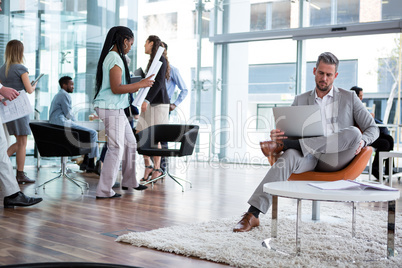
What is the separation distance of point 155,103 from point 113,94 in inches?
52.5

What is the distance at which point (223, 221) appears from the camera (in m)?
3.20

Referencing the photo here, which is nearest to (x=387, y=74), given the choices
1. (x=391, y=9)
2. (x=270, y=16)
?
(x=391, y=9)

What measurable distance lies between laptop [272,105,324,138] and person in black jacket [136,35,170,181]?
2466 millimetres

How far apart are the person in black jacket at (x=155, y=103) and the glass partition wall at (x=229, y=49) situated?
2676mm

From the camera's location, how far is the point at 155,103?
5512 mm

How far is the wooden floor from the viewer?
7.66 ft

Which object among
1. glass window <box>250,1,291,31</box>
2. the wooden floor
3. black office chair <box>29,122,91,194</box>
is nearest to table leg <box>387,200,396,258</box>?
the wooden floor

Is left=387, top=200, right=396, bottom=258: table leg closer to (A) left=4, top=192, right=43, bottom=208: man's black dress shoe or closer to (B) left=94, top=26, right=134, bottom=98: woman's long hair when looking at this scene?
(A) left=4, top=192, right=43, bottom=208: man's black dress shoe

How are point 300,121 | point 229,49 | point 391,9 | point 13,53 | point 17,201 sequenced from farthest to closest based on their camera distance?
point 229,49
point 391,9
point 13,53
point 17,201
point 300,121

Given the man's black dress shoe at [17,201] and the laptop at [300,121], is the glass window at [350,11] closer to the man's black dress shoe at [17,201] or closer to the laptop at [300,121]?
the laptop at [300,121]

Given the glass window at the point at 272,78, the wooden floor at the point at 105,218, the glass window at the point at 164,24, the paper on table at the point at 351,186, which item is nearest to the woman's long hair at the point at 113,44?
the wooden floor at the point at 105,218

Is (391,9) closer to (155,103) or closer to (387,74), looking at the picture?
(387,74)

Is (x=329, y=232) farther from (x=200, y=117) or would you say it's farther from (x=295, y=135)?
(x=200, y=117)

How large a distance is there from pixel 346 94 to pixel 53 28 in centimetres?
566
